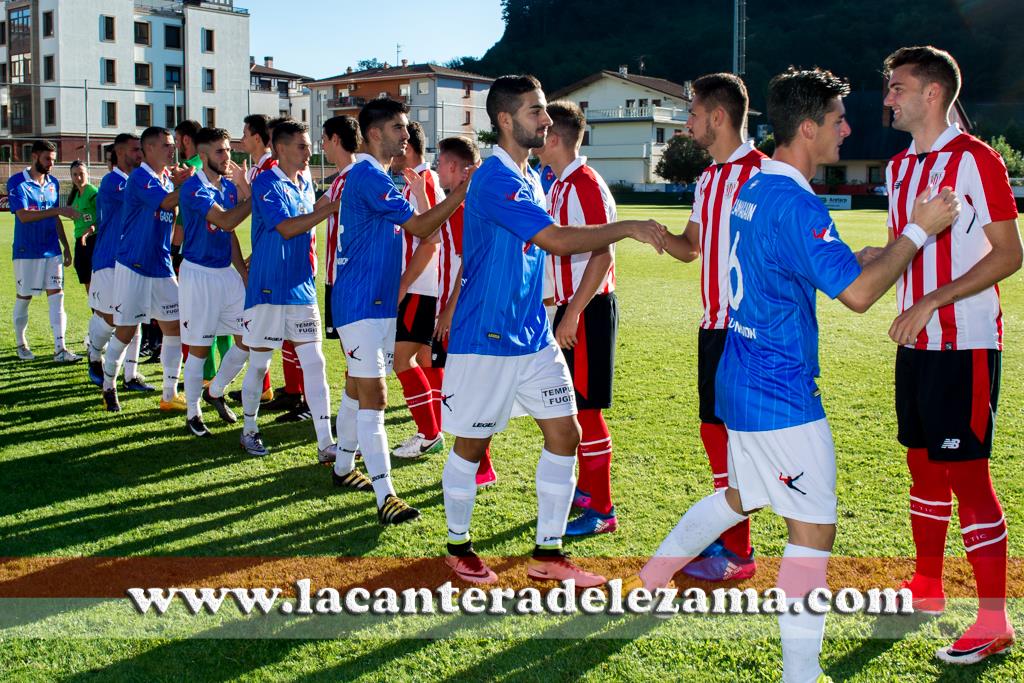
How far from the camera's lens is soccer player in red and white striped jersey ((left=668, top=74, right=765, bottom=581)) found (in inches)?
175

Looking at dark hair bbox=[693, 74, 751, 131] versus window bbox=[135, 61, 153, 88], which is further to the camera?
window bbox=[135, 61, 153, 88]

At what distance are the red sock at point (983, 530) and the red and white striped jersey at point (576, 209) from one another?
82.4 inches

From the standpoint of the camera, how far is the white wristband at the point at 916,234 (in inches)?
127

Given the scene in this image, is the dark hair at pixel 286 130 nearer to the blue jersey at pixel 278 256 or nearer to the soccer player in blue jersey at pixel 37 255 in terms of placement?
the blue jersey at pixel 278 256

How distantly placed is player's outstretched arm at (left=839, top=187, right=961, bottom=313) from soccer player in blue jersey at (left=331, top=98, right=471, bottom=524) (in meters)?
2.92

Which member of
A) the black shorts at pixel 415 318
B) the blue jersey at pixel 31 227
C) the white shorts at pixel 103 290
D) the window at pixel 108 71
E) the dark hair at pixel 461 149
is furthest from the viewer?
the window at pixel 108 71

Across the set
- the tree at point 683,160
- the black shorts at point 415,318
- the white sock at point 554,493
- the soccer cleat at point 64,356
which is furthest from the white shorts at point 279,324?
the tree at point 683,160

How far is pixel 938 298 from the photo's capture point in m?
3.68

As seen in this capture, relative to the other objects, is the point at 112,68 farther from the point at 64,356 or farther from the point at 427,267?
the point at 427,267

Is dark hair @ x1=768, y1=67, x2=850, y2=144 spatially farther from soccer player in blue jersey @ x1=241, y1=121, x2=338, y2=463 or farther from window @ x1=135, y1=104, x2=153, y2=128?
window @ x1=135, y1=104, x2=153, y2=128

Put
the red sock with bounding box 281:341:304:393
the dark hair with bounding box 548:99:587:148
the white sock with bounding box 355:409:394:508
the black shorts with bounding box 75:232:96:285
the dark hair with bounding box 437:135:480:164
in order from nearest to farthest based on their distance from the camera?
1. the dark hair with bounding box 548:99:587:148
2. the white sock with bounding box 355:409:394:508
3. the dark hair with bounding box 437:135:480:164
4. the red sock with bounding box 281:341:304:393
5. the black shorts with bounding box 75:232:96:285

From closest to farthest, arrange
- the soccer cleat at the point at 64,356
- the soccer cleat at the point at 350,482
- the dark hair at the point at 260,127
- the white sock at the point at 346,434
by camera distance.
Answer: the white sock at the point at 346,434, the soccer cleat at the point at 350,482, the dark hair at the point at 260,127, the soccer cleat at the point at 64,356

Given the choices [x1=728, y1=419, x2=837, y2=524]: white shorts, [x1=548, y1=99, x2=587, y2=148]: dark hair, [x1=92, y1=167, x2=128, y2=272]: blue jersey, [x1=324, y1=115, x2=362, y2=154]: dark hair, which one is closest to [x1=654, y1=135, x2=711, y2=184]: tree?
[x1=92, y1=167, x2=128, y2=272]: blue jersey

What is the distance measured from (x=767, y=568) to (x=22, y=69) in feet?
237
